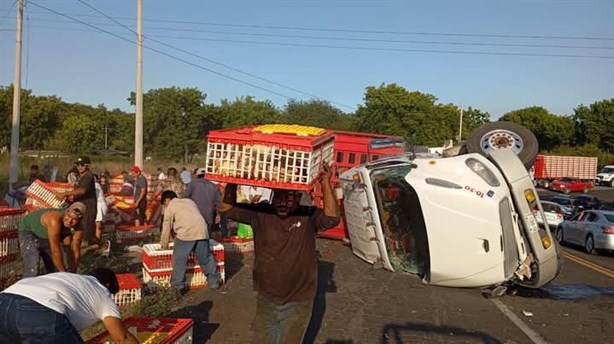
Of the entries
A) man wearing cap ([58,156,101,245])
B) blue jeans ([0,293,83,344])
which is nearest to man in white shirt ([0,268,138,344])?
blue jeans ([0,293,83,344])

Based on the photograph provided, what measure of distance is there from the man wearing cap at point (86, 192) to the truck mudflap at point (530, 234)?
6827 millimetres

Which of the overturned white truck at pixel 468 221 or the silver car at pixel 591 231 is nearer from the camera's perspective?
the overturned white truck at pixel 468 221

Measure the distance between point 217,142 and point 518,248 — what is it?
5.64 meters

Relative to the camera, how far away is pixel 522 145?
1001 centimetres

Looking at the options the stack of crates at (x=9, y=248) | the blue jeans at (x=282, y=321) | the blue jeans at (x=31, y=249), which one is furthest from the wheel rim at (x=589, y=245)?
the blue jeans at (x=31, y=249)

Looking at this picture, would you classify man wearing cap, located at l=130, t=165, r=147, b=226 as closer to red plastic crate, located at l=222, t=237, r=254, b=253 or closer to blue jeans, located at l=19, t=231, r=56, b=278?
red plastic crate, located at l=222, t=237, r=254, b=253

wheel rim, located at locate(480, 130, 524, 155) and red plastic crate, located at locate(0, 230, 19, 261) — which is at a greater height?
wheel rim, located at locate(480, 130, 524, 155)

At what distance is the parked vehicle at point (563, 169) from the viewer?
2142 inches

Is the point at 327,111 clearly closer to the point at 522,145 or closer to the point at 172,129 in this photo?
the point at 172,129

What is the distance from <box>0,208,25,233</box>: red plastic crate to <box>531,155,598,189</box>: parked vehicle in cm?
5188

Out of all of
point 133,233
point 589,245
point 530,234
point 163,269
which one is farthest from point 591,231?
point 163,269

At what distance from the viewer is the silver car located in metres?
16.2

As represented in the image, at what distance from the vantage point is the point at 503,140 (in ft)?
33.0

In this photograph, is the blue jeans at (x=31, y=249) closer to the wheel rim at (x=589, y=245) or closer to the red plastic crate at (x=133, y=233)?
the red plastic crate at (x=133, y=233)
